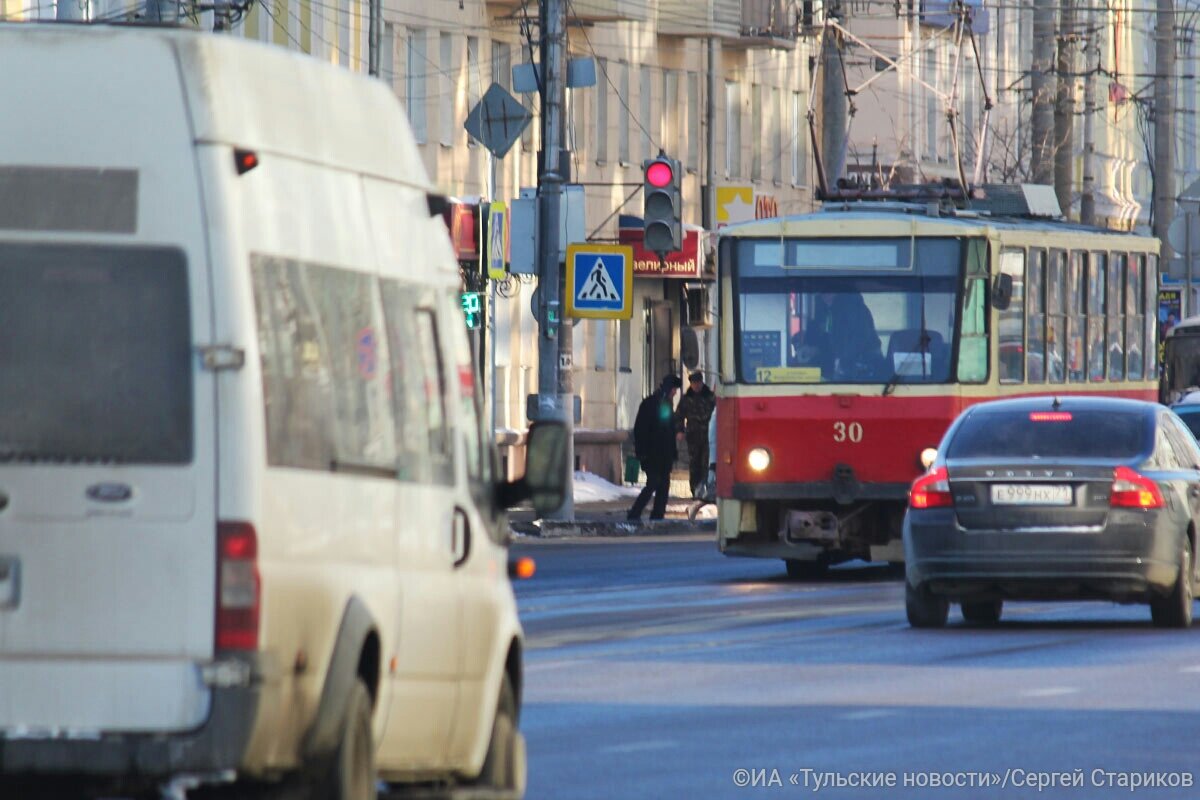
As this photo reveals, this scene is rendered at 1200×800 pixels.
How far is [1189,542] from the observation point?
2105 cm

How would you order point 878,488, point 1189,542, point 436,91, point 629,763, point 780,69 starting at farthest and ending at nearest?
point 780,69
point 436,91
point 878,488
point 1189,542
point 629,763

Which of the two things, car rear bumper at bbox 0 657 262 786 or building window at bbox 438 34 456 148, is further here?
building window at bbox 438 34 456 148

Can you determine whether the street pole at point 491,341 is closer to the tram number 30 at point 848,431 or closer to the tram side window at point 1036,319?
the tram side window at point 1036,319

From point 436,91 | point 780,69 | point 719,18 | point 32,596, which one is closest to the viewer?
point 32,596

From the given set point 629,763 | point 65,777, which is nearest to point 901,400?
point 629,763

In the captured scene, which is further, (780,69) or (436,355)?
(780,69)

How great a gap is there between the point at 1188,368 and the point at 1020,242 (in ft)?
103

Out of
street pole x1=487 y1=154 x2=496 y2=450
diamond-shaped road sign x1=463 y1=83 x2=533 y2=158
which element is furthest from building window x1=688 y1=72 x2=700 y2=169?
diamond-shaped road sign x1=463 y1=83 x2=533 y2=158

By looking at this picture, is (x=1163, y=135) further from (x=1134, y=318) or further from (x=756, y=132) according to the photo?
(x=1134, y=318)

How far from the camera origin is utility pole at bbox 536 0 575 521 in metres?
34.1

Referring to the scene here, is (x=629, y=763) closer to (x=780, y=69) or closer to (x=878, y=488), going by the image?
(x=878, y=488)

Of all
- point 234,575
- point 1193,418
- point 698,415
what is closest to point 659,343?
point 698,415

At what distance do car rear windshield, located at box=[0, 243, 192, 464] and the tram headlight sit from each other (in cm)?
1939

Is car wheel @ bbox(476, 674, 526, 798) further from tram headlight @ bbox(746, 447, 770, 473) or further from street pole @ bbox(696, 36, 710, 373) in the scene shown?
street pole @ bbox(696, 36, 710, 373)
